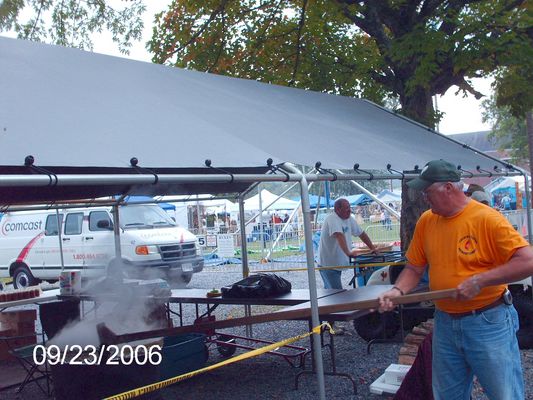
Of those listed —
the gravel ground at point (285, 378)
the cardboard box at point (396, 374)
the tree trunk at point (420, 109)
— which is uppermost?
the tree trunk at point (420, 109)

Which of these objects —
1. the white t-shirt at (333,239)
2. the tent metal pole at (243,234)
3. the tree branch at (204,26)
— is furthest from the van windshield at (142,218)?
the white t-shirt at (333,239)

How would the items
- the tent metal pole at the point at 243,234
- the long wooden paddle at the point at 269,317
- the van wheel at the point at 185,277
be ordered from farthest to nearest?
the van wheel at the point at 185,277 → the tent metal pole at the point at 243,234 → the long wooden paddle at the point at 269,317

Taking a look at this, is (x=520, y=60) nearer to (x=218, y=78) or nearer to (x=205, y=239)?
(x=218, y=78)

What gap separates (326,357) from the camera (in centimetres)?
654

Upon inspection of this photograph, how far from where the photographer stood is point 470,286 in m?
2.84

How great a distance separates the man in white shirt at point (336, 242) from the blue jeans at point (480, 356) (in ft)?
14.5

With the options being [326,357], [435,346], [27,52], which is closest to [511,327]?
[435,346]

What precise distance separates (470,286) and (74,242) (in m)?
12.5

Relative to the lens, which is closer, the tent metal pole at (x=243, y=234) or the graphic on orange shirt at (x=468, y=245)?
the graphic on orange shirt at (x=468, y=245)

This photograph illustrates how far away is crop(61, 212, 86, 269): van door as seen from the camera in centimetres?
1390

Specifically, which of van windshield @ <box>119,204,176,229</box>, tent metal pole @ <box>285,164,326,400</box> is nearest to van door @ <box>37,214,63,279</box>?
van windshield @ <box>119,204,176,229</box>

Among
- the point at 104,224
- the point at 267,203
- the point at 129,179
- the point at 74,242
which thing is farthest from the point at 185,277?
the point at 267,203
